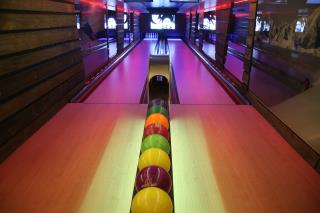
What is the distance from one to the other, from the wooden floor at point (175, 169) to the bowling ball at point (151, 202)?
17 cm

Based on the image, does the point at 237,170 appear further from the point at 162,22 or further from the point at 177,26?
the point at 162,22

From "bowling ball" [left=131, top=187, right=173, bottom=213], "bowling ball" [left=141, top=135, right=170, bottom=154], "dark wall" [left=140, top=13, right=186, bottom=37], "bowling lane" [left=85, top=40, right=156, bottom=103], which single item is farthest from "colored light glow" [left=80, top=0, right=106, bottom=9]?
"dark wall" [left=140, top=13, right=186, bottom=37]

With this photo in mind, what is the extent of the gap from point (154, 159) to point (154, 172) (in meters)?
0.22

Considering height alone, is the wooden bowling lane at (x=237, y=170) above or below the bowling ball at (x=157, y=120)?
below

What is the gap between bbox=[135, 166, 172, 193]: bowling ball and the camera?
1.59 meters

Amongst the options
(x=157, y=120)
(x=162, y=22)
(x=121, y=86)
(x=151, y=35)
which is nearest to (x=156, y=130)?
(x=157, y=120)

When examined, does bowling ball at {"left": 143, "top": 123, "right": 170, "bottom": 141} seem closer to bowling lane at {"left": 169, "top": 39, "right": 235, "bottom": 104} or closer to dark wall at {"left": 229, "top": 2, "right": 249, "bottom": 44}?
bowling lane at {"left": 169, "top": 39, "right": 235, "bottom": 104}

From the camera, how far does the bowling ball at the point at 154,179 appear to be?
1.59m

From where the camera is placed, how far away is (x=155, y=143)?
6.81ft

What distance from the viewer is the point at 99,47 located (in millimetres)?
8094

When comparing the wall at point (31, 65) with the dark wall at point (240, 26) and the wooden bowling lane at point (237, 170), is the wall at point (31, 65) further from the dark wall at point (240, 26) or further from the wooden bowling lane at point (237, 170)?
the dark wall at point (240, 26)

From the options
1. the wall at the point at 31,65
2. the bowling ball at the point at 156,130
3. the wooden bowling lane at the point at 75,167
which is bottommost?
the wooden bowling lane at the point at 75,167

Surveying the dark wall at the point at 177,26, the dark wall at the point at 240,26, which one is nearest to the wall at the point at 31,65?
the dark wall at the point at 240,26

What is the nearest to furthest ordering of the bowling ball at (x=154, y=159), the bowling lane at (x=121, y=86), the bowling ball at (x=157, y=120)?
1. the bowling ball at (x=154, y=159)
2. the bowling ball at (x=157, y=120)
3. the bowling lane at (x=121, y=86)
